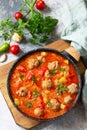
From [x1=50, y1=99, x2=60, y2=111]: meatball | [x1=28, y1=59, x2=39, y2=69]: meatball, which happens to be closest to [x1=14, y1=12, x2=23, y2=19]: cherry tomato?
[x1=28, y1=59, x2=39, y2=69]: meatball

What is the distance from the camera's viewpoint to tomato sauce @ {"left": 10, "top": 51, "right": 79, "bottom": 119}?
2.00 m

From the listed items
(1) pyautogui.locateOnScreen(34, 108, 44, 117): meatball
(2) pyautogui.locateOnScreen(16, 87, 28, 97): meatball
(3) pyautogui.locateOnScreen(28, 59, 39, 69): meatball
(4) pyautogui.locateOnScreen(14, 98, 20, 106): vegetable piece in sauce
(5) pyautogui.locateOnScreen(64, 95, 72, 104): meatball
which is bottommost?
(1) pyautogui.locateOnScreen(34, 108, 44, 117): meatball

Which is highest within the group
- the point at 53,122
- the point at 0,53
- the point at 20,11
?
the point at 20,11

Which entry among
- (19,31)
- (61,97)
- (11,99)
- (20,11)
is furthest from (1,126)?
(20,11)

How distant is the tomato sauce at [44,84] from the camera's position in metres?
2.00

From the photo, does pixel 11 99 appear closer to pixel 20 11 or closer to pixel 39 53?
pixel 39 53

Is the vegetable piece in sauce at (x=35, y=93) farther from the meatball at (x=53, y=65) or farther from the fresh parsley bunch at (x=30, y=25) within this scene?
the fresh parsley bunch at (x=30, y=25)

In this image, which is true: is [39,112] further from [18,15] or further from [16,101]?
[18,15]

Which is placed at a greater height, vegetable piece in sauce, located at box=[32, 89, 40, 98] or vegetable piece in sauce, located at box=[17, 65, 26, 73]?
vegetable piece in sauce, located at box=[17, 65, 26, 73]

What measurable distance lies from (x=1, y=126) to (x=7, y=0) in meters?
0.86

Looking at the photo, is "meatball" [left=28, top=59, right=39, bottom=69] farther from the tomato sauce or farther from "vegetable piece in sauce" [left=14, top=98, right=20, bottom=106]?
"vegetable piece in sauce" [left=14, top=98, right=20, bottom=106]

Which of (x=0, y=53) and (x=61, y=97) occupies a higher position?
(x=0, y=53)

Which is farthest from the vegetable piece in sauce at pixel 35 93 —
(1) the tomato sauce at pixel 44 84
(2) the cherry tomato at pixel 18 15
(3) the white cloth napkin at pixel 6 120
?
(2) the cherry tomato at pixel 18 15

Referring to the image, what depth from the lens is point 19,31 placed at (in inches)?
89.6
